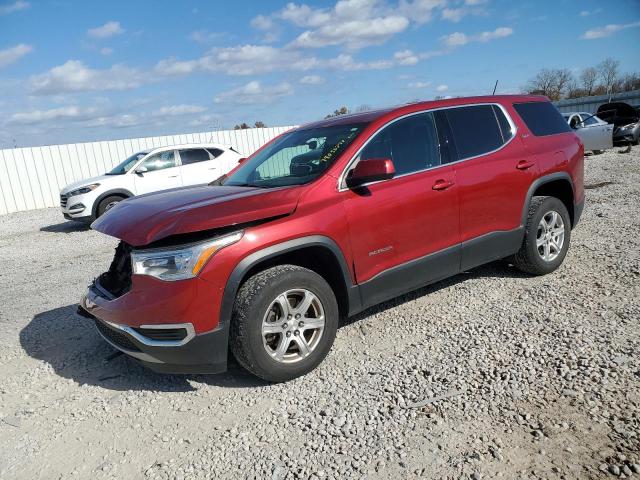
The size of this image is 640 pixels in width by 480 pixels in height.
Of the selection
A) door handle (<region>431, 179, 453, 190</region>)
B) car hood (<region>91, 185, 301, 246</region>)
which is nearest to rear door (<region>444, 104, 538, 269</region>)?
door handle (<region>431, 179, 453, 190</region>)

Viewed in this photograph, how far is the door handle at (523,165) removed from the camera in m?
4.44

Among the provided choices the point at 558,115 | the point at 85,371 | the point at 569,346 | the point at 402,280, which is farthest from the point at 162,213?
the point at 558,115

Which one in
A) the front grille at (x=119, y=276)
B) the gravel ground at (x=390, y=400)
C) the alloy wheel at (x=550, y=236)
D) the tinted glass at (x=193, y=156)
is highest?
the tinted glass at (x=193, y=156)

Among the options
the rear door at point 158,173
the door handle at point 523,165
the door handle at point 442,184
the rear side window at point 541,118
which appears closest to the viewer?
the door handle at point 442,184

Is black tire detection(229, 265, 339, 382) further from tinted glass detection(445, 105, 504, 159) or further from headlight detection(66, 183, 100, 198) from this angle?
headlight detection(66, 183, 100, 198)

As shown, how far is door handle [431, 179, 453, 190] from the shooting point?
3855mm

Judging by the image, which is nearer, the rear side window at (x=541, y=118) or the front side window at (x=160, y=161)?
the rear side window at (x=541, y=118)

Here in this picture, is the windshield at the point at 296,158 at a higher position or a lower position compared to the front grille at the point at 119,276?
higher

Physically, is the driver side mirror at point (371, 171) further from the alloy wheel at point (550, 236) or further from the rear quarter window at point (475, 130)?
the alloy wheel at point (550, 236)

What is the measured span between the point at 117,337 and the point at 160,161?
30.9ft

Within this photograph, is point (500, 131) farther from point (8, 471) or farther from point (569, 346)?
point (8, 471)

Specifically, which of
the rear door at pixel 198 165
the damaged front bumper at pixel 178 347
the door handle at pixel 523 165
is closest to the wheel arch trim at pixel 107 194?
the rear door at pixel 198 165

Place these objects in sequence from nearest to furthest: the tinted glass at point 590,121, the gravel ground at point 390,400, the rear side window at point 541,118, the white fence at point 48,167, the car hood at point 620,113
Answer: the gravel ground at point 390,400 → the rear side window at point 541,118 → the tinted glass at point 590,121 → the white fence at point 48,167 → the car hood at point 620,113

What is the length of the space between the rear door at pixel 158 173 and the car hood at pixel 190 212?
8405 millimetres
